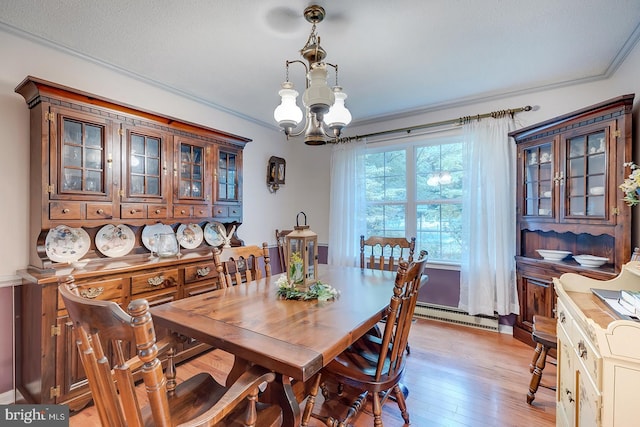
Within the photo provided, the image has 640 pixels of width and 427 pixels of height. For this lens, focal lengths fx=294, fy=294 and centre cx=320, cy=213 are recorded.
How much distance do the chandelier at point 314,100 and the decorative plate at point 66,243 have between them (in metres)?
1.78

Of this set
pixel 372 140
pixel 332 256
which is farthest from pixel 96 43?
pixel 332 256

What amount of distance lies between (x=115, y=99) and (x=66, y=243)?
1239mm

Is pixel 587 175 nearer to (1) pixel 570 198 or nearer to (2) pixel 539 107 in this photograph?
(1) pixel 570 198

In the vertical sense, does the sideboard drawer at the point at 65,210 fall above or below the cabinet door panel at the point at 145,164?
below

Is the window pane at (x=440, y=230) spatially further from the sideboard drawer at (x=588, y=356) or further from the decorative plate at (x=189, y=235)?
the decorative plate at (x=189, y=235)

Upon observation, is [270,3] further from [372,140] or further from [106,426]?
[372,140]

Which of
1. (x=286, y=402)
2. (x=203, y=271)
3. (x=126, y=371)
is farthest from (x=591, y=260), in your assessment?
(x=203, y=271)

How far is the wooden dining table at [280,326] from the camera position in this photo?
1029mm

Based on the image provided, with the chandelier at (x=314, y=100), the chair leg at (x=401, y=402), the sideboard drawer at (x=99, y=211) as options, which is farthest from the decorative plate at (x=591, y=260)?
the sideboard drawer at (x=99, y=211)

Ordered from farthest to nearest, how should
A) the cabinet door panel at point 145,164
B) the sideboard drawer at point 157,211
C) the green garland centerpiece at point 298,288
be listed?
the sideboard drawer at point 157,211
the cabinet door panel at point 145,164
the green garland centerpiece at point 298,288

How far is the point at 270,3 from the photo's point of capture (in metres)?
1.74

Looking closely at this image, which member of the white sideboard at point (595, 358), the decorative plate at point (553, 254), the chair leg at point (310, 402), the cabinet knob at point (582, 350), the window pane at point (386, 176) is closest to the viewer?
the white sideboard at point (595, 358)

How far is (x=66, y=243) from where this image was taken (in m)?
2.18

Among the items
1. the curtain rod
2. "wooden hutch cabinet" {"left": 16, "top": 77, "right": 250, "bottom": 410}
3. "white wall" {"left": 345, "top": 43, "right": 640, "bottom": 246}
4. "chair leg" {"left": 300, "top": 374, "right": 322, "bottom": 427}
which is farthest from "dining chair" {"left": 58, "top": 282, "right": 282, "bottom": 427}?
the curtain rod
